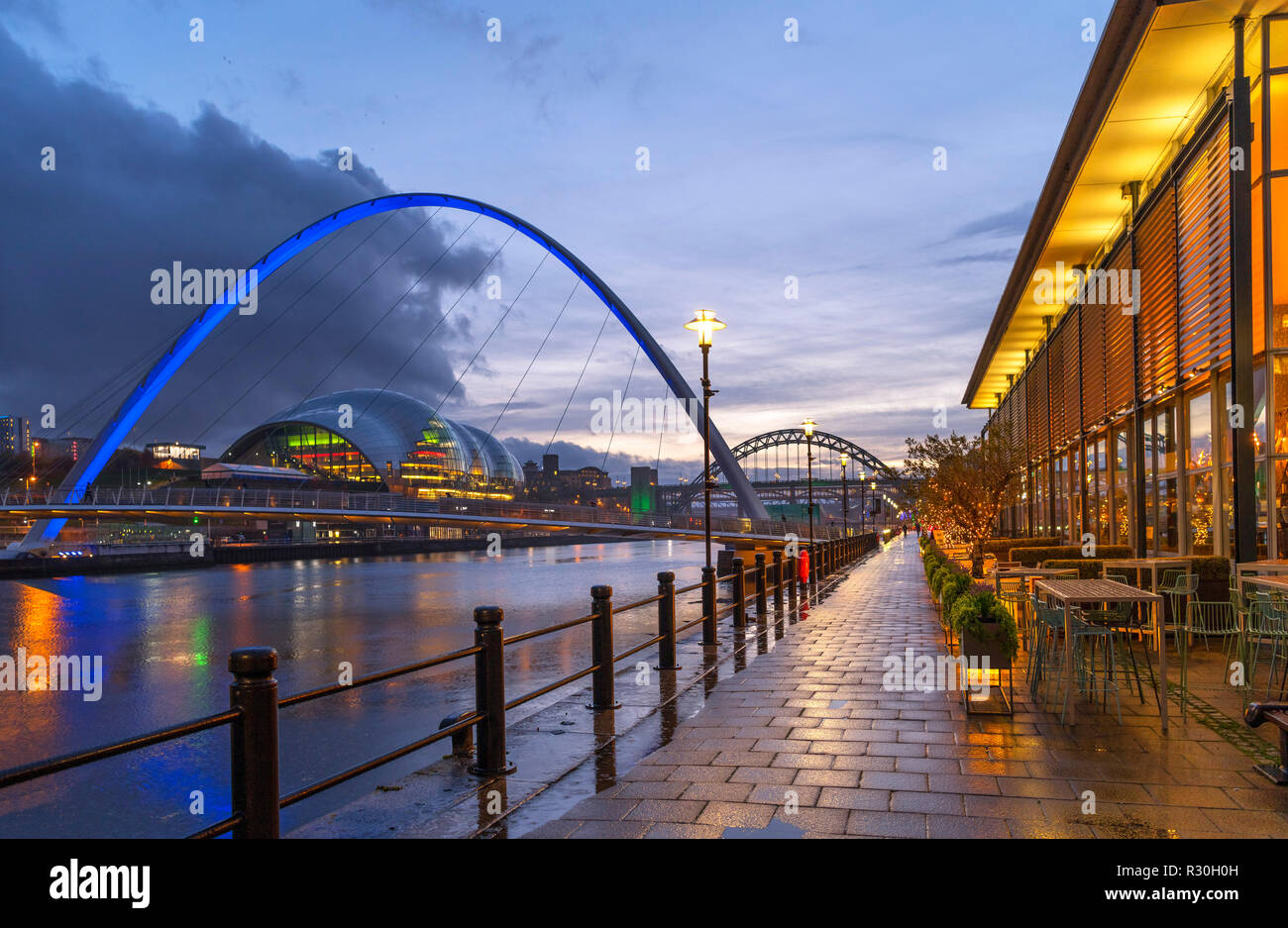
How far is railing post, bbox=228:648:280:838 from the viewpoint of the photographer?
395 centimetres

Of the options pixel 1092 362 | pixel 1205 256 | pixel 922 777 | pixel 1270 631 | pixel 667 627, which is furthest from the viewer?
pixel 1092 362

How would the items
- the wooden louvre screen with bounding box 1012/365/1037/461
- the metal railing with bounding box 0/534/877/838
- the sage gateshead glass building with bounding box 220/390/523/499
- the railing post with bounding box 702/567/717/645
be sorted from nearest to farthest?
the metal railing with bounding box 0/534/877/838 < the railing post with bounding box 702/567/717/645 < the wooden louvre screen with bounding box 1012/365/1037/461 < the sage gateshead glass building with bounding box 220/390/523/499

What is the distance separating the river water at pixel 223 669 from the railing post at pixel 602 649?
2931 millimetres

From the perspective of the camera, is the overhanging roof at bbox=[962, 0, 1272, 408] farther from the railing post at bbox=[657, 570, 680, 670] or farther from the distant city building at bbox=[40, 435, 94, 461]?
the distant city building at bbox=[40, 435, 94, 461]

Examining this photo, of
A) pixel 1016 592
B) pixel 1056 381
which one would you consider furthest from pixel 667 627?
pixel 1056 381

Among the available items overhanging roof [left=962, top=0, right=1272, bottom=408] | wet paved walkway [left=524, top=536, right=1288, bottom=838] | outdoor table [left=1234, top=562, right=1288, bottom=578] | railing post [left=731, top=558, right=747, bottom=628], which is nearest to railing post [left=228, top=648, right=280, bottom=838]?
wet paved walkway [left=524, top=536, right=1288, bottom=838]

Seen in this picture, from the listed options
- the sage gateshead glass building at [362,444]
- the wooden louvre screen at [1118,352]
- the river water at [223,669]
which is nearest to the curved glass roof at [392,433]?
the sage gateshead glass building at [362,444]

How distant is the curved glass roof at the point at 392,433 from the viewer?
352 feet

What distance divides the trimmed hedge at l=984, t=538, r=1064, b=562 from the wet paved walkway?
14.1 metres

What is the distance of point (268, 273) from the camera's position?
5969 cm

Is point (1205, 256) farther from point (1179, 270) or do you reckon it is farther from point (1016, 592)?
point (1016, 592)

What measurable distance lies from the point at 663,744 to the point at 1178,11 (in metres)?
11.3

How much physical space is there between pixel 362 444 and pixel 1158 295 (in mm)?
100101

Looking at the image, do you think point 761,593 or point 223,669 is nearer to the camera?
point 761,593
